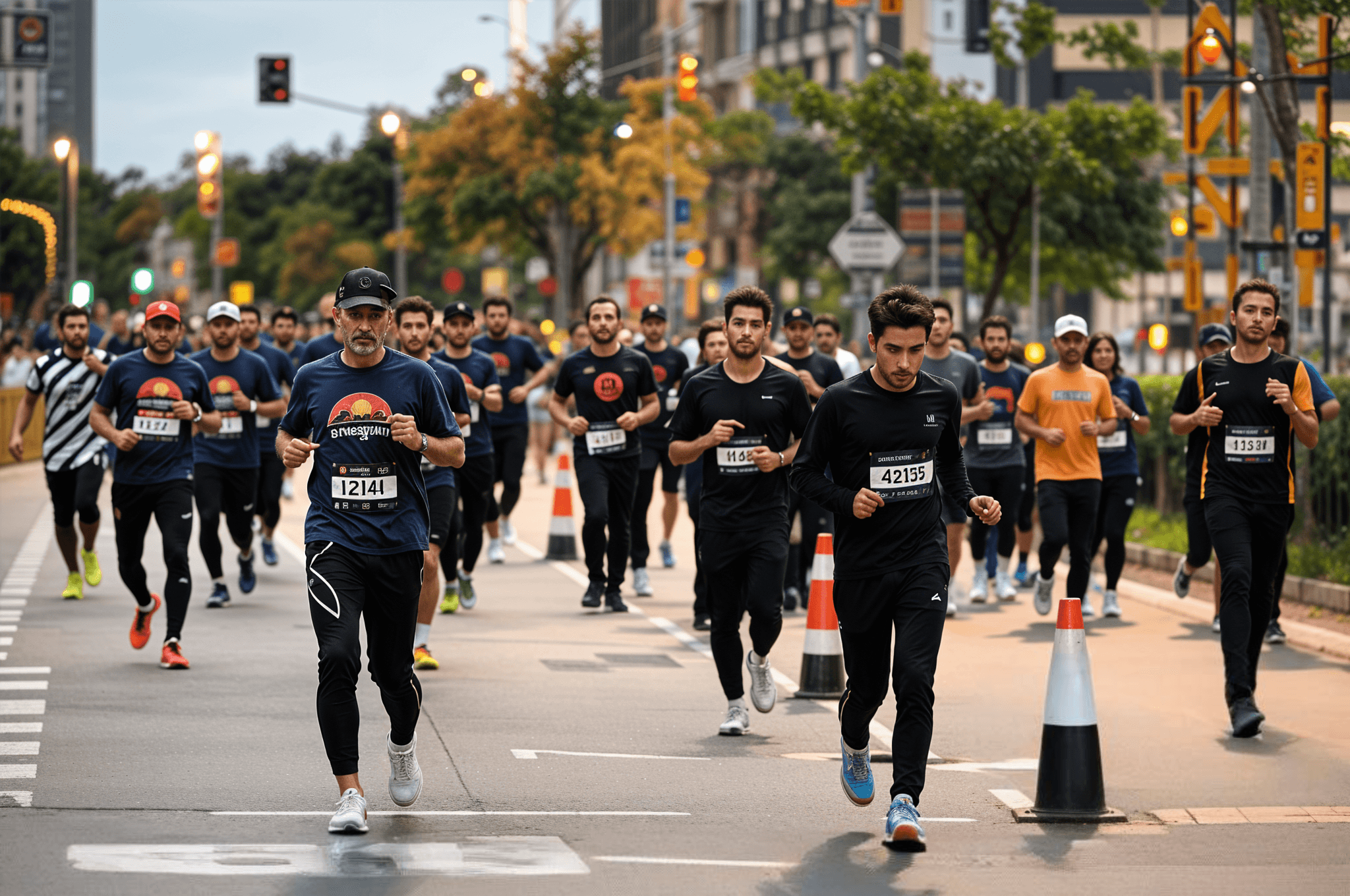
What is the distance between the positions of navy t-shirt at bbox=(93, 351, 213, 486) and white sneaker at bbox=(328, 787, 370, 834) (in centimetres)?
474

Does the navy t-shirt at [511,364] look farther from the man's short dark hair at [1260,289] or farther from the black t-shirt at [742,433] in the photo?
the man's short dark hair at [1260,289]

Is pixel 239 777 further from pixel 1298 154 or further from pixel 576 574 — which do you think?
pixel 1298 154

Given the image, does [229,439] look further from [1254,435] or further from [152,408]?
[1254,435]

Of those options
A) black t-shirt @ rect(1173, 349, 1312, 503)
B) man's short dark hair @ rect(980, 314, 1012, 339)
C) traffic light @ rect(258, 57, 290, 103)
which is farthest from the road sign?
black t-shirt @ rect(1173, 349, 1312, 503)

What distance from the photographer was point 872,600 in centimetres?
754

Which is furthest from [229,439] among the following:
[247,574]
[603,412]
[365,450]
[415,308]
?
[365,450]

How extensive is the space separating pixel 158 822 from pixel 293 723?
2.36 m

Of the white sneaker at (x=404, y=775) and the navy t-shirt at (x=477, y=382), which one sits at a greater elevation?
the navy t-shirt at (x=477, y=382)

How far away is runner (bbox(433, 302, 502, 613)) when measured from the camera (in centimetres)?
1388

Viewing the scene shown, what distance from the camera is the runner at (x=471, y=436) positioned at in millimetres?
13875

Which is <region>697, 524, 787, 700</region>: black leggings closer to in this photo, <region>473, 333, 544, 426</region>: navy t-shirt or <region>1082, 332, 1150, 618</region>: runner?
<region>1082, 332, 1150, 618</region>: runner

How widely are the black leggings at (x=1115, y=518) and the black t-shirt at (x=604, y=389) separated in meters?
3.32

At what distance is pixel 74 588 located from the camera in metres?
15.2

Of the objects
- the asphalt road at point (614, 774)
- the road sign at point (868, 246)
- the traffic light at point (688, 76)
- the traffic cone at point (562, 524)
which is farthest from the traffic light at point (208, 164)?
the asphalt road at point (614, 774)
